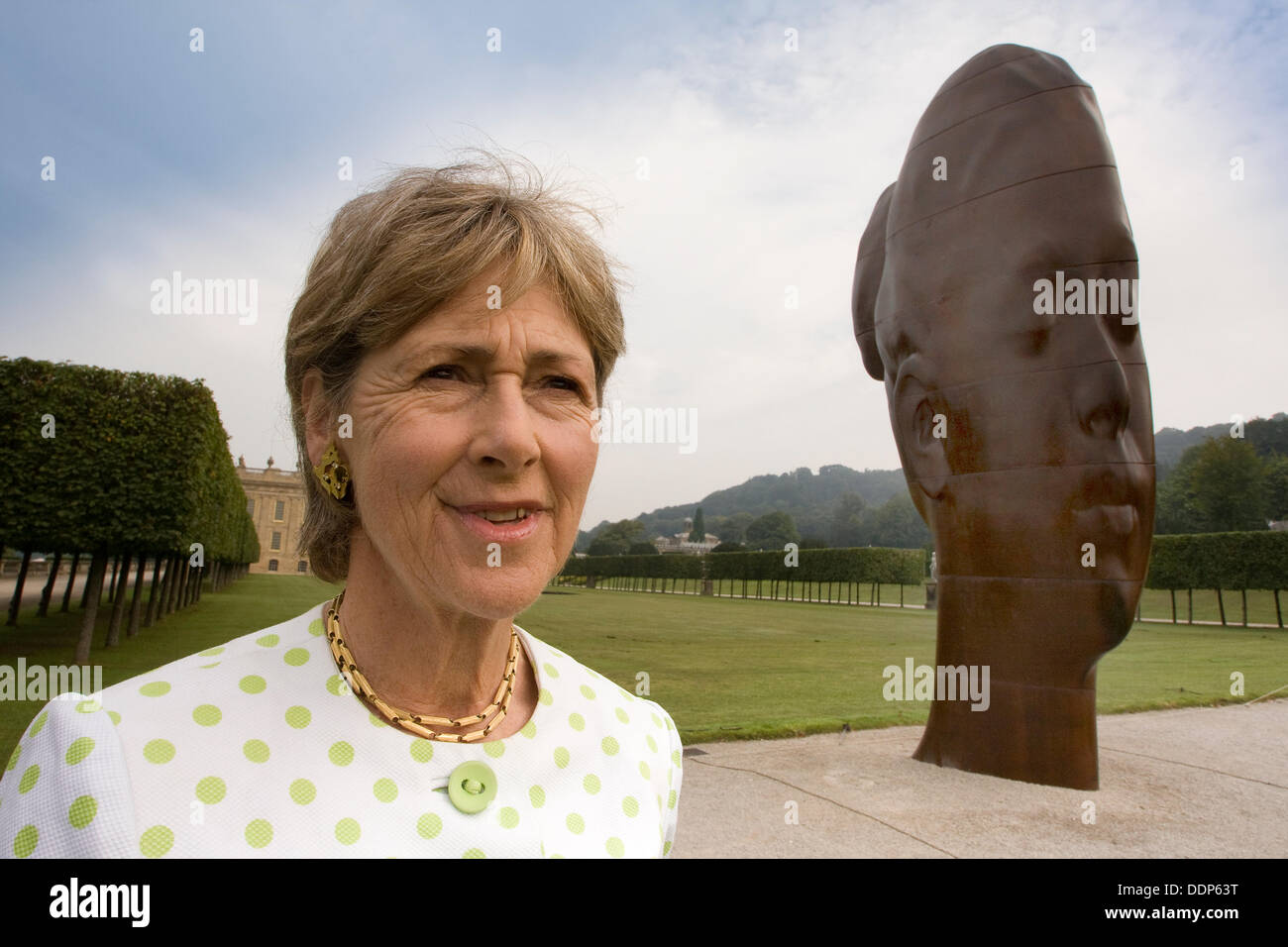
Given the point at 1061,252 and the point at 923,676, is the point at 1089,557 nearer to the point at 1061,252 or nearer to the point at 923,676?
the point at 1061,252

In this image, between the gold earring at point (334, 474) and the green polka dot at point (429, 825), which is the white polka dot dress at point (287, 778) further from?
the gold earring at point (334, 474)

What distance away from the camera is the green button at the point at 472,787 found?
1449mm

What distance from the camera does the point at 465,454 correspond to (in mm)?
1440

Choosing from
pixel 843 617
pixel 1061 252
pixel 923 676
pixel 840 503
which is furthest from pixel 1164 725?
pixel 840 503

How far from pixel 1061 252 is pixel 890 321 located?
5.46ft

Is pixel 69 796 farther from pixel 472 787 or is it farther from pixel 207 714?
pixel 472 787

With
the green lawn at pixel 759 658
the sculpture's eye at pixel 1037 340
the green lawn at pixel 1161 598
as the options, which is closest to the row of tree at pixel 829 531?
the green lawn at pixel 1161 598

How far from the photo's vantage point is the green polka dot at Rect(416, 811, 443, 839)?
140 cm

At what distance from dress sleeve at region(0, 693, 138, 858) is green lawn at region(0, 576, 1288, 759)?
6716mm

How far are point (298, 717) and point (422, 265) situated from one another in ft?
2.73

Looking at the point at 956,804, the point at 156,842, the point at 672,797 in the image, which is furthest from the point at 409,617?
the point at 956,804

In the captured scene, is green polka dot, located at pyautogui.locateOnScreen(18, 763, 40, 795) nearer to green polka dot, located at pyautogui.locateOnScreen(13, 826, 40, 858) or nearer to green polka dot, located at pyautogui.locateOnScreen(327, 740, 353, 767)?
green polka dot, located at pyautogui.locateOnScreen(13, 826, 40, 858)

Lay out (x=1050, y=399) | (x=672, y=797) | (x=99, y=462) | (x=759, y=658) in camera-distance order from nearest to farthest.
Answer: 1. (x=672, y=797)
2. (x=1050, y=399)
3. (x=99, y=462)
4. (x=759, y=658)

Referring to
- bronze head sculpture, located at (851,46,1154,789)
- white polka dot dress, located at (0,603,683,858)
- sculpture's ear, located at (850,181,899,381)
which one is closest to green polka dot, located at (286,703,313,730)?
white polka dot dress, located at (0,603,683,858)
